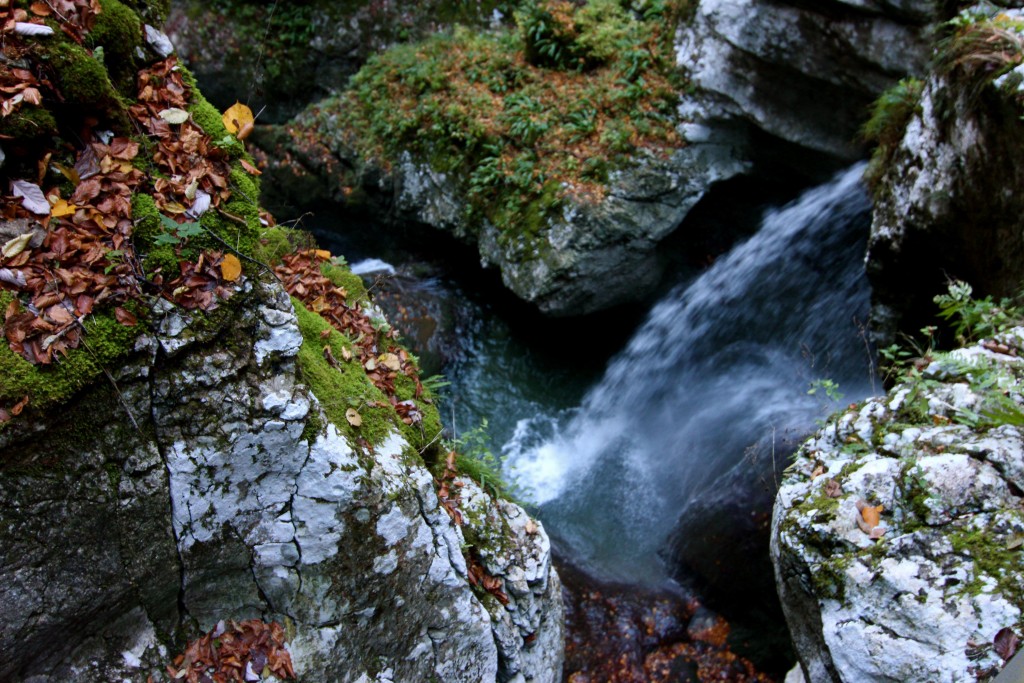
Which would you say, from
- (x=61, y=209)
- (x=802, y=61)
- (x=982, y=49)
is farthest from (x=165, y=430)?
(x=802, y=61)

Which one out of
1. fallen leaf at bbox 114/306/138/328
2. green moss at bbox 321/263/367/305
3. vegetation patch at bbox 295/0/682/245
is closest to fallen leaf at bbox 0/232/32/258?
fallen leaf at bbox 114/306/138/328

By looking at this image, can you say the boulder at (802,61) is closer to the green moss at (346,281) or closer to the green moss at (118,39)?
the green moss at (346,281)

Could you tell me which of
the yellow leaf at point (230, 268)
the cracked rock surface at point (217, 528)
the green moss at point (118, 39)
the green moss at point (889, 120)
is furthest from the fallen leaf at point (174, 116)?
the green moss at point (889, 120)

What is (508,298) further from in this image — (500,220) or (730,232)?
(730,232)

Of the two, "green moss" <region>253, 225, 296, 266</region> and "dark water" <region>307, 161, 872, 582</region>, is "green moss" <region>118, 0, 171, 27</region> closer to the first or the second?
"green moss" <region>253, 225, 296, 266</region>

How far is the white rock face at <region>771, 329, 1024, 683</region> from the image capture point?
3650 millimetres

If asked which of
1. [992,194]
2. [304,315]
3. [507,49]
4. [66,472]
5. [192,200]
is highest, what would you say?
[992,194]

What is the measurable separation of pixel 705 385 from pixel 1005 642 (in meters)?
5.78

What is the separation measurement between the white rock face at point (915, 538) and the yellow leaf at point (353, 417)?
315cm

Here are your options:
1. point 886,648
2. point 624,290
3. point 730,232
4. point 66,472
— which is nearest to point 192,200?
point 66,472

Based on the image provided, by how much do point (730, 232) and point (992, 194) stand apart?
4548 mm

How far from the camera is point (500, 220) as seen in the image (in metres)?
9.51

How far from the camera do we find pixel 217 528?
11.8ft

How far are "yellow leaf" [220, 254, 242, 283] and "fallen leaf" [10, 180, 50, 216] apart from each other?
86 cm
